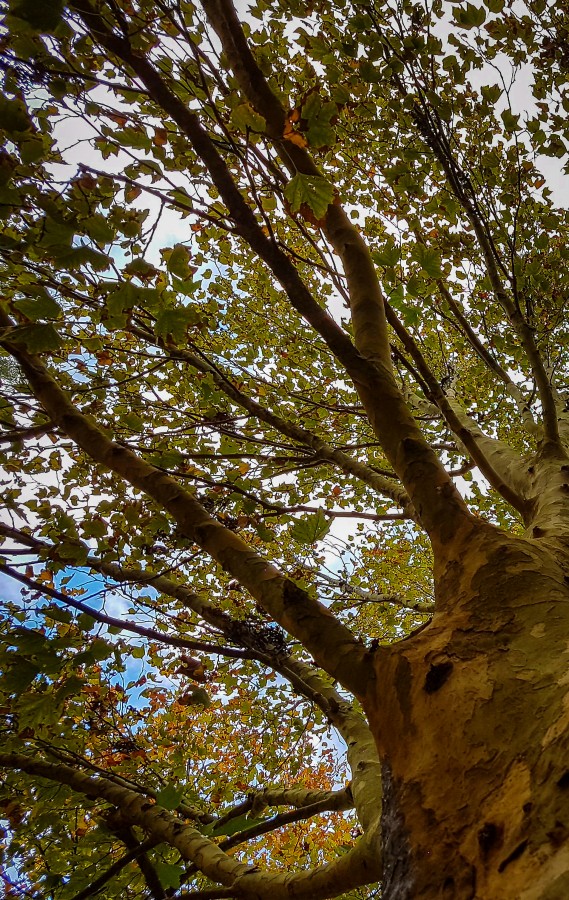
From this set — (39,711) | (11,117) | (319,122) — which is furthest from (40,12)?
(39,711)

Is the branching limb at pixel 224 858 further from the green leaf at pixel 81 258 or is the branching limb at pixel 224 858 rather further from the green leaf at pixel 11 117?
the green leaf at pixel 11 117

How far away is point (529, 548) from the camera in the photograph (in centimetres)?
145

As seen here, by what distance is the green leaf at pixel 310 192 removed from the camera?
1540mm

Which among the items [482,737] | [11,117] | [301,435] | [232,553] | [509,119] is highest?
[509,119]

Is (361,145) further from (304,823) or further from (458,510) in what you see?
(304,823)

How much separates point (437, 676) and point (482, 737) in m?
0.19

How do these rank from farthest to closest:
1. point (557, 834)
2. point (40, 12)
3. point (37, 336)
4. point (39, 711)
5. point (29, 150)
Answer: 1. point (39, 711)
2. point (37, 336)
3. point (29, 150)
4. point (40, 12)
5. point (557, 834)

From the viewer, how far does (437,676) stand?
3.69 ft

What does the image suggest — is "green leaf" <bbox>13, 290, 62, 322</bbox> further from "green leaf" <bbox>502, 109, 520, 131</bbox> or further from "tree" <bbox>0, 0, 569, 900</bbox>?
"green leaf" <bbox>502, 109, 520, 131</bbox>

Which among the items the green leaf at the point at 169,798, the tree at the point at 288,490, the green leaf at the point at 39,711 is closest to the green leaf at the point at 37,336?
the tree at the point at 288,490

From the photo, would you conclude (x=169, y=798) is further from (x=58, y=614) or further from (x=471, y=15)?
(x=471, y=15)

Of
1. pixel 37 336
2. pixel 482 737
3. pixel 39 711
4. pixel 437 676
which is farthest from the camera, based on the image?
pixel 39 711

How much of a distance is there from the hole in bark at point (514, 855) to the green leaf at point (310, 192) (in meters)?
1.68

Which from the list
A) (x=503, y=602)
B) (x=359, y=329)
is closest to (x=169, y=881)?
(x=503, y=602)
